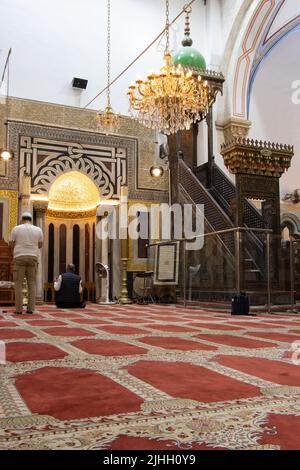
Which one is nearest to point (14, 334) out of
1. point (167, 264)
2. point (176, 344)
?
point (176, 344)

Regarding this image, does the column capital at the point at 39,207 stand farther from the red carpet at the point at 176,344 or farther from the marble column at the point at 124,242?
the red carpet at the point at 176,344

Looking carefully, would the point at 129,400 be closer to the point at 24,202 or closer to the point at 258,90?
the point at 24,202

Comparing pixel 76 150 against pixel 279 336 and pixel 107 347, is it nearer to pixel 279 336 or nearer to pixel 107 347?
pixel 279 336

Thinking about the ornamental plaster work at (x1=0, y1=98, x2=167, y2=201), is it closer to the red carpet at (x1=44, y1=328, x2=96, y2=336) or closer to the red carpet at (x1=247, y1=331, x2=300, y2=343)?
the red carpet at (x1=44, y1=328, x2=96, y2=336)

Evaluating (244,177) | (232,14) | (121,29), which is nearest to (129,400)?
(244,177)

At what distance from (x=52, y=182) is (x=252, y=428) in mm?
7587

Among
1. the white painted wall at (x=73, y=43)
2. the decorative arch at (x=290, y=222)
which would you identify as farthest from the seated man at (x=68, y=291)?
the decorative arch at (x=290, y=222)

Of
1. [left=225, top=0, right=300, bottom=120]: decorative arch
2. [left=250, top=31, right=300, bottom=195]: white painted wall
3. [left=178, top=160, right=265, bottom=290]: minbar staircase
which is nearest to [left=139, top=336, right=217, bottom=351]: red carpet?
[left=178, top=160, right=265, bottom=290]: minbar staircase

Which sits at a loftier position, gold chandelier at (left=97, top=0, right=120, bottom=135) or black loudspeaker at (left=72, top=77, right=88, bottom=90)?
black loudspeaker at (left=72, top=77, right=88, bottom=90)

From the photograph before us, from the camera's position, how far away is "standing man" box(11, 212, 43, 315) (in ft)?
17.5

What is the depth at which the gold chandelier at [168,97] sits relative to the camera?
673cm

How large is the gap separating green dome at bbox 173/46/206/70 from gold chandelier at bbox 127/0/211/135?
61.4 inches

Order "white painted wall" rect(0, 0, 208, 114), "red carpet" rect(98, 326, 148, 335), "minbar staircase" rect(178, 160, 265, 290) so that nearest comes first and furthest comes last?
1. "red carpet" rect(98, 326, 148, 335)
2. "minbar staircase" rect(178, 160, 265, 290)
3. "white painted wall" rect(0, 0, 208, 114)

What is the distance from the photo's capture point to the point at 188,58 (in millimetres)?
8727
